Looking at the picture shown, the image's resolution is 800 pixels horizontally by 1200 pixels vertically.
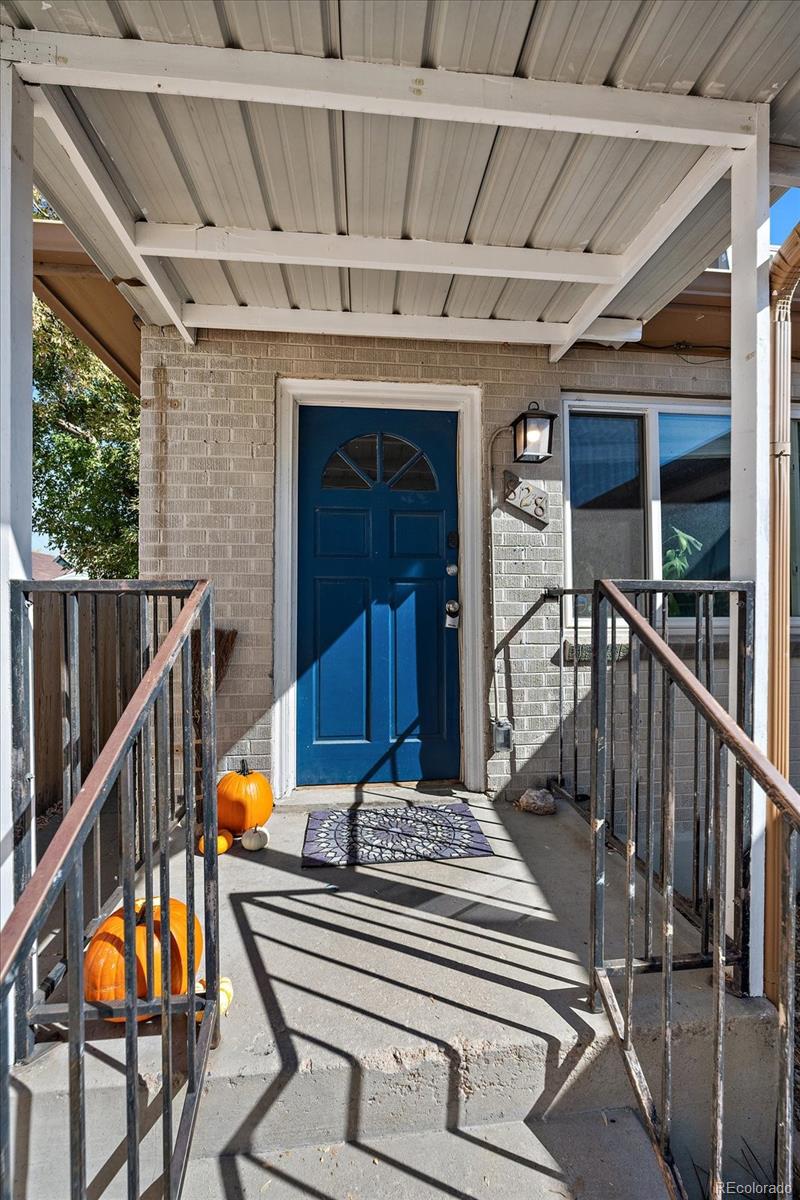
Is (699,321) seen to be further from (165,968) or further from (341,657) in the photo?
(165,968)

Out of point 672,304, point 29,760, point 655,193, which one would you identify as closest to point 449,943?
point 29,760

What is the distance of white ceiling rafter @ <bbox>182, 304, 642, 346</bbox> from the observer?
275 centimetres

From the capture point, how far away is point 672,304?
2861 millimetres

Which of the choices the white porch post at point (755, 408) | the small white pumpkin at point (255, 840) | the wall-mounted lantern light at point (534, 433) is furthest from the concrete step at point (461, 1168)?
the wall-mounted lantern light at point (534, 433)

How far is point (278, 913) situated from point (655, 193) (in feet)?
8.84

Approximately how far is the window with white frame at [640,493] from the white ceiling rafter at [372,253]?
36.1 inches

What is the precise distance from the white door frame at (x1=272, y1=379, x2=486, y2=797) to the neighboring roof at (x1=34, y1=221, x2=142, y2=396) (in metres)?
0.91

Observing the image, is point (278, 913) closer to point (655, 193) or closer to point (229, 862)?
point (229, 862)

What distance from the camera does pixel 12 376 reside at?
142 cm

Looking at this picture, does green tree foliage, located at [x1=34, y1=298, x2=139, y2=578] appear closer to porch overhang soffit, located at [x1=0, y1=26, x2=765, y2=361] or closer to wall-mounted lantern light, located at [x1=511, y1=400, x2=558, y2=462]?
porch overhang soffit, located at [x1=0, y1=26, x2=765, y2=361]

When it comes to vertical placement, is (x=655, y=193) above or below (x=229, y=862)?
above

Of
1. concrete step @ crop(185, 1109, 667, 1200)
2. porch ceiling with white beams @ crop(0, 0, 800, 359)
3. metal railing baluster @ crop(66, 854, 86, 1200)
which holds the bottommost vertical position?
concrete step @ crop(185, 1109, 667, 1200)

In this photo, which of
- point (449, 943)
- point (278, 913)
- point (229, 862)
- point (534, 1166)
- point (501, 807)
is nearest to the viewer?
point (534, 1166)
